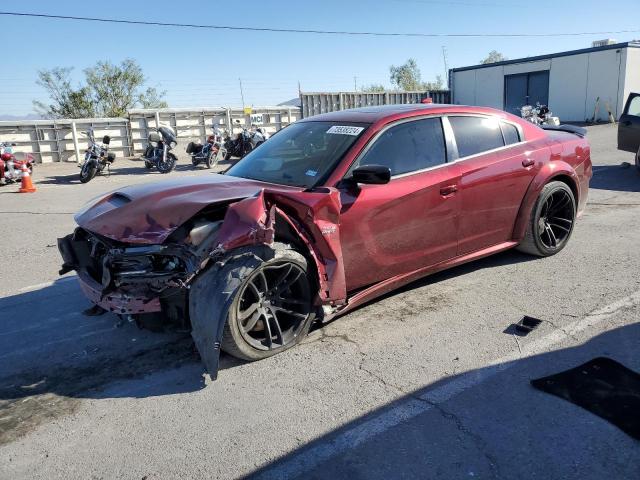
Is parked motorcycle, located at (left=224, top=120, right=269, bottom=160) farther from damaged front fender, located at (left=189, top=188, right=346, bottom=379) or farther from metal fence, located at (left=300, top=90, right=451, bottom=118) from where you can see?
damaged front fender, located at (left=189, top=188, right=346, bottom=379)

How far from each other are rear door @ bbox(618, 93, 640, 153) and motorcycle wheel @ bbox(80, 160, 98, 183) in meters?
13.6

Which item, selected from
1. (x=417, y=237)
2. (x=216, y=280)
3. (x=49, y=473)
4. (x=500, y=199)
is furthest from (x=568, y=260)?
(x=49, y=473)

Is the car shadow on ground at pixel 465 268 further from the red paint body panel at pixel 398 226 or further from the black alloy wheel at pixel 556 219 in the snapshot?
the red paint body panel at pixel 398 226

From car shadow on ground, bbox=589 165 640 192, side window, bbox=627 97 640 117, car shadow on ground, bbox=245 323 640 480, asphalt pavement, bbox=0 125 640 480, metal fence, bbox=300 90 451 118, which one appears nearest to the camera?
car shadow on ground, bbox=245 323 640 480

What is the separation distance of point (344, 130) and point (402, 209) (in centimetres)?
83

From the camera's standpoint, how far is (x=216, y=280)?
3.32m

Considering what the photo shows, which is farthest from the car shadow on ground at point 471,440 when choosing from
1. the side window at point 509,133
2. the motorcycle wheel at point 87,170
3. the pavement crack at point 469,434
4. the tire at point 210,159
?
the tire at point 210,159

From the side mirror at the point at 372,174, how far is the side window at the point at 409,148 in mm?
205

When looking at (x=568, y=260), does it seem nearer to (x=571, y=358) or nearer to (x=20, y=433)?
(x=571, y=358)

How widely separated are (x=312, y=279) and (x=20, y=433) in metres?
1.99

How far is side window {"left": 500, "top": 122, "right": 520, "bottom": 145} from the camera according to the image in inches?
202

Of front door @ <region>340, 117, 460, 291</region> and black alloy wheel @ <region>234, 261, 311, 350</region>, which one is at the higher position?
front door @ <region>340, 117, 460, 291</region>

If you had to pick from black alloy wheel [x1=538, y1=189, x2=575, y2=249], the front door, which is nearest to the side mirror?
the front door

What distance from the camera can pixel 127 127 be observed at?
21.5m
